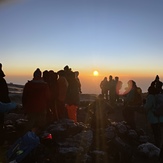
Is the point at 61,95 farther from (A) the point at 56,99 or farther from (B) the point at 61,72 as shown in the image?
(B) the point at 61,72

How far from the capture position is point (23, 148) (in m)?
8.13

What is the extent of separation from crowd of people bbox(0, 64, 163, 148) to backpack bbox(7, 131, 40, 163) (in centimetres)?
238

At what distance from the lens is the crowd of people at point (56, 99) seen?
10.7m

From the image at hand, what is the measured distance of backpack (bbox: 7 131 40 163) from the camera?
807cm

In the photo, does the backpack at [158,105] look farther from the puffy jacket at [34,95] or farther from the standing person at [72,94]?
the puffy jacket at [34,95]

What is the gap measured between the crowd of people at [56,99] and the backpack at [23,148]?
7.81 ft

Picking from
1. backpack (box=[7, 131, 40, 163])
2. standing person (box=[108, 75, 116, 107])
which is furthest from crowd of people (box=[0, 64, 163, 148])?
standing person (box=[108, 75, 116, 107])

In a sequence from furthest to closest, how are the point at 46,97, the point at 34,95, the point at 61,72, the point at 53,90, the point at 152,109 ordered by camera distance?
the point at 61,72, the point at 53,90, the point at 152,109, the point at 46,97, the point at 34,95

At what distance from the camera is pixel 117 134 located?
12.6 meters

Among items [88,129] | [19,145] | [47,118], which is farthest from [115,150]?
[19,145]

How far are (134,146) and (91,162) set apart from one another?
363cm

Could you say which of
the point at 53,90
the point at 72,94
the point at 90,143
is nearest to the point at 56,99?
the point at 53,90

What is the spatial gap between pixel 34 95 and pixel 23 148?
2.87 meters

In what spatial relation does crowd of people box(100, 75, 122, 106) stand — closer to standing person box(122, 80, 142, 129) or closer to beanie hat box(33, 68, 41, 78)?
standing person box(122, 80, 142, 129)
